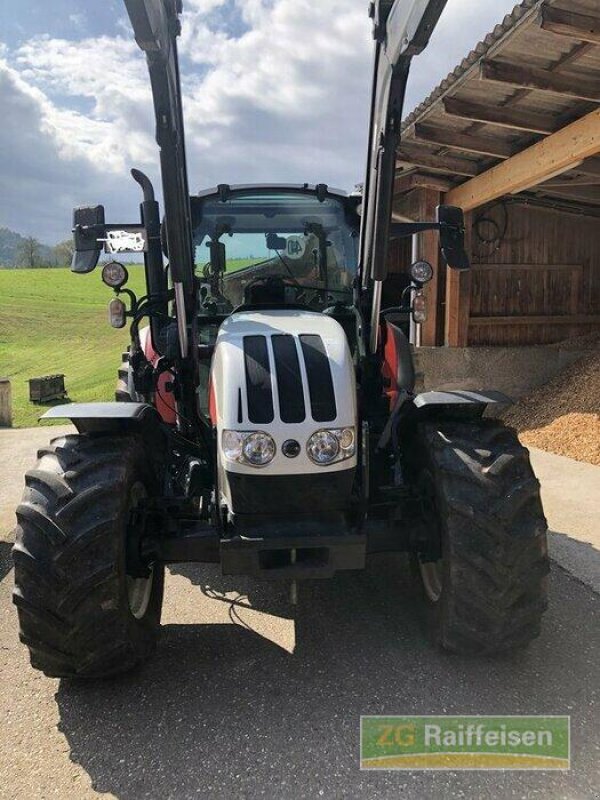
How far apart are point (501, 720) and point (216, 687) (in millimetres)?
1216

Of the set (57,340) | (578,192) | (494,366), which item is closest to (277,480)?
(494,366)

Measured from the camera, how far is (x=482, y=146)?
25.9 ft

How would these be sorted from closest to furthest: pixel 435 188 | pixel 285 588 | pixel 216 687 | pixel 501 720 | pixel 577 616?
pixel 501 720 → pixel 216 687 → pixel 577 616 → pixel 285 588 → pixel 435 188

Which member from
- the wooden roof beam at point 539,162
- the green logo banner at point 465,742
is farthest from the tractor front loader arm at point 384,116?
the wooden roof beam at point 539,162

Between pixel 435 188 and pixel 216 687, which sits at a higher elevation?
pixel 435 188

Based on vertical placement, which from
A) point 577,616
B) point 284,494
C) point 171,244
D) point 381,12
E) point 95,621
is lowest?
point 577,616

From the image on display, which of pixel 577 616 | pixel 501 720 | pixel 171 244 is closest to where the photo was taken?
pixel 501 720

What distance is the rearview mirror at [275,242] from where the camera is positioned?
415cm

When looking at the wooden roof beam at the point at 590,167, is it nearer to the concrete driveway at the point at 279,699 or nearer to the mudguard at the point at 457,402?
the concrete driveway at the point at 279,699

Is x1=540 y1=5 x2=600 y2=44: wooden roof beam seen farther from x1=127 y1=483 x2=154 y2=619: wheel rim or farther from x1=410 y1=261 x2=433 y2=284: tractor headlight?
x1=127 y1=483 x2=154 y2=619: wheel rim

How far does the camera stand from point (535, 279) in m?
10.5

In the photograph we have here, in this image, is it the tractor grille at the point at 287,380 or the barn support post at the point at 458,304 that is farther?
the barn support post at the point at 458,304

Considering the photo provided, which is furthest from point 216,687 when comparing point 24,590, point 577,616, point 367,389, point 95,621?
point 577,616

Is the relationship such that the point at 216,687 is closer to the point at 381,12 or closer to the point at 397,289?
the point at 381,12
